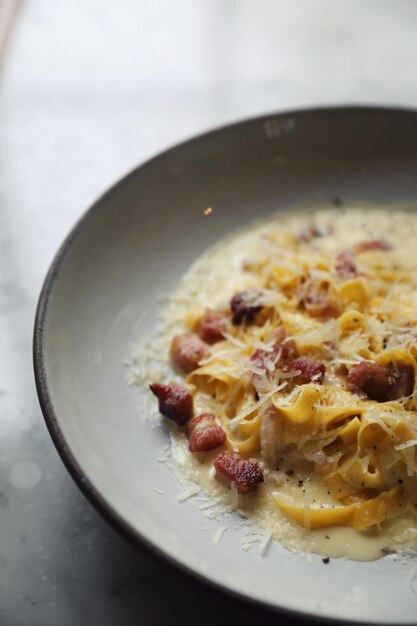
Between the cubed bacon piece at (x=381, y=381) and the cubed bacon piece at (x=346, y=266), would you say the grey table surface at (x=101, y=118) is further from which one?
the cubed bacon piece at (x=346, y=266)

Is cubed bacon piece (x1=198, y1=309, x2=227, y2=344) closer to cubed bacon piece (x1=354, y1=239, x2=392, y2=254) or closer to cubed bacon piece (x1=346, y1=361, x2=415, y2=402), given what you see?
cubed bacon piece (x1=346, y1=361, x2=415, y2=402)

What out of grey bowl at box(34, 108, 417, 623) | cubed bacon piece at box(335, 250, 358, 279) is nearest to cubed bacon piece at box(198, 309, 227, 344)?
grey bowl at box(34, 108, 417, 623)

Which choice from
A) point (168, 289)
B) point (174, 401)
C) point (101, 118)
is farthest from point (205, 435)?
point (101, 118)

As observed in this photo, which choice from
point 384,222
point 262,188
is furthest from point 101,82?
point 384,222

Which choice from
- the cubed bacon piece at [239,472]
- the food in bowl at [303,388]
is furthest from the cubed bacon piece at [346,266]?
the cubed bacon piece at [239,472]

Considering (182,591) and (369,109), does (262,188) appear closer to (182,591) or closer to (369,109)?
(369,109)
